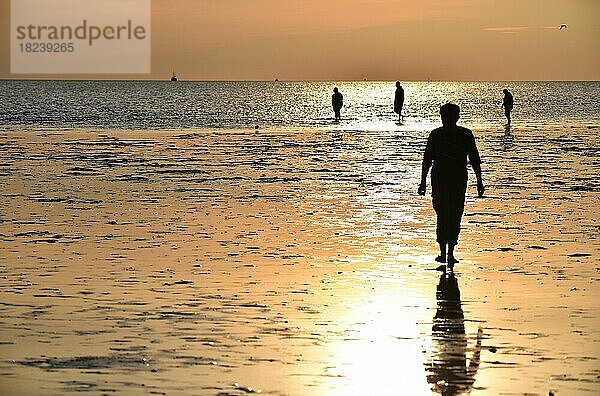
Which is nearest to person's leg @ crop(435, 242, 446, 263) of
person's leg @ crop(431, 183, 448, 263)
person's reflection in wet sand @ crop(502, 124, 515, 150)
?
person's leg @ crop(431, 183, 448, 263)

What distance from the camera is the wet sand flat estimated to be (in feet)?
25.3

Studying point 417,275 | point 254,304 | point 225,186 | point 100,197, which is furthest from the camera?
point 225,186

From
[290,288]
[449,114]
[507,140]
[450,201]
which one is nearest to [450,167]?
[450,201]

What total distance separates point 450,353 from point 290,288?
2936 mm

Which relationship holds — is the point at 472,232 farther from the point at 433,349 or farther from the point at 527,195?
the point at 433,349

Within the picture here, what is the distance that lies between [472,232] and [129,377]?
8.38 metres

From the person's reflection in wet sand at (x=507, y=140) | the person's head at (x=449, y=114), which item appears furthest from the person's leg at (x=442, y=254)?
the person's reflection in wet sand at (x=507, y=140)

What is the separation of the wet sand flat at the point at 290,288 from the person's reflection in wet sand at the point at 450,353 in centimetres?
2

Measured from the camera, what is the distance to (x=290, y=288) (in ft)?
36.3

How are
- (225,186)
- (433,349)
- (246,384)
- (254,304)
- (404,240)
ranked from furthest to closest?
1. (225,186)
2. (404,240)
3. (254,304)
4. (433,349)
5. (246,384)

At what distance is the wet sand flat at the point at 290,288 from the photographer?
772 cm

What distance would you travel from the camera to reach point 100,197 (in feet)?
65.2

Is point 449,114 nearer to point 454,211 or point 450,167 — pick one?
point 450,167

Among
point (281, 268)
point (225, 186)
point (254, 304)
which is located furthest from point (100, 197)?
point (254, 304)
